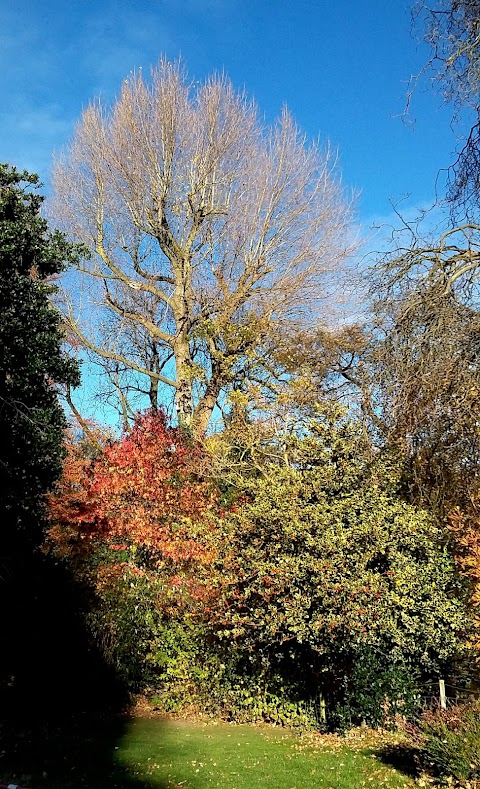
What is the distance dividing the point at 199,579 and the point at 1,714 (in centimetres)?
393

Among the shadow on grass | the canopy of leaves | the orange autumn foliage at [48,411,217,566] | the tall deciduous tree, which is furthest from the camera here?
the orange autumn foliage at [48,411,217,566]

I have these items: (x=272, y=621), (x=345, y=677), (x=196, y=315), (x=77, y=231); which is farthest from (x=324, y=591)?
(x=77, y=231)

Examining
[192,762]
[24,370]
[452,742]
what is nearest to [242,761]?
[192,762]

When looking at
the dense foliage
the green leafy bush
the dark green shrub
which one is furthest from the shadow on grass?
the green leafy bush

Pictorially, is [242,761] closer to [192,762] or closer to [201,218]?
[192,762]

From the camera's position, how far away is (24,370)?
10.3 meters

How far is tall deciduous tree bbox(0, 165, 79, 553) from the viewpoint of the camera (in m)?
10.1

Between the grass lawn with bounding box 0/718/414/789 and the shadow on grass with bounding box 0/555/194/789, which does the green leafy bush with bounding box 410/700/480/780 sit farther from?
the shadow on grass with bounding box 0/555/194/789

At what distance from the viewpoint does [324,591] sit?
29.5 ft

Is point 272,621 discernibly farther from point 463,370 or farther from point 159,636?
point 463,370

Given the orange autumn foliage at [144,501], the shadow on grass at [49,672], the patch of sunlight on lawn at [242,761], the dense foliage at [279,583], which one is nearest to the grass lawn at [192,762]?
the patch of sunlight on lawn at [242,761]

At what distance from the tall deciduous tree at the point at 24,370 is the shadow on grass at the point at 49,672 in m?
1.31

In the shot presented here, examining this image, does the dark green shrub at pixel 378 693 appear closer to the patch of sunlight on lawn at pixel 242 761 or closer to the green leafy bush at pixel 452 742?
the patch of sunlight on lawn at pixel 242 761

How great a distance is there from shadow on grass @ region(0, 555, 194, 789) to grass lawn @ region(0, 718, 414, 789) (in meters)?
0.17
